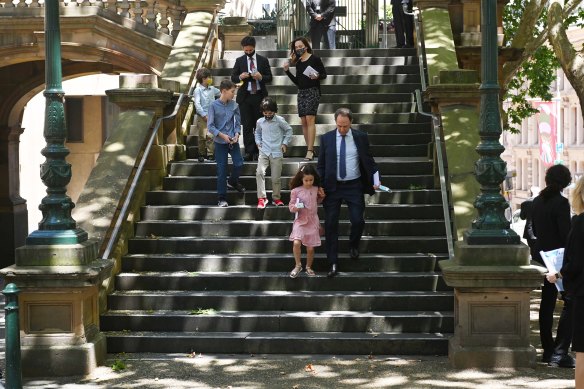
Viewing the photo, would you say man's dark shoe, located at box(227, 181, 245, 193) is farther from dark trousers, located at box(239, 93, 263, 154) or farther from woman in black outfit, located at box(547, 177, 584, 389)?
woman in black outfit, located at box(547, 177, 584, 389)

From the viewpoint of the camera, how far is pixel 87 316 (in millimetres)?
10352

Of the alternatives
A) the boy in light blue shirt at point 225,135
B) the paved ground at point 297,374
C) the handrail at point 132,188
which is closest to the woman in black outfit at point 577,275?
the paved ground at point 297,374

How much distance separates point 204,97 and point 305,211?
3.74 metres

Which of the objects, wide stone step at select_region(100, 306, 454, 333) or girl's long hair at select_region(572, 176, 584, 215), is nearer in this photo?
girl's long hair at select_region(572, 176, 584, 215)

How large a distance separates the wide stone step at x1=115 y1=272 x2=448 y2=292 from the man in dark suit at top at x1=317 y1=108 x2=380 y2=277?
0.17 metres

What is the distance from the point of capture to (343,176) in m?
11.6

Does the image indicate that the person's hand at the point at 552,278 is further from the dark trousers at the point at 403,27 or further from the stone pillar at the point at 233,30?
the stone pillar at the point at 233,30

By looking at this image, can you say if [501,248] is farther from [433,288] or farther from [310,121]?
[310,121]

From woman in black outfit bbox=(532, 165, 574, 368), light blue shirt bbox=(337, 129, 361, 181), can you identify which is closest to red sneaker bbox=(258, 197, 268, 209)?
light blue shirt bbox=(337, 129, 361, 181)

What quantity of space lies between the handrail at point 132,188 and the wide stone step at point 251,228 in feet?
1.48

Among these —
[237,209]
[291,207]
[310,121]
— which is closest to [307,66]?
[310,121]

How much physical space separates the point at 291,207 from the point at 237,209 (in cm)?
177

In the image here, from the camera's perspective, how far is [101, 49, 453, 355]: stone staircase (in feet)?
35.5

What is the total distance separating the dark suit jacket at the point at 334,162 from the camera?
11633 mm
